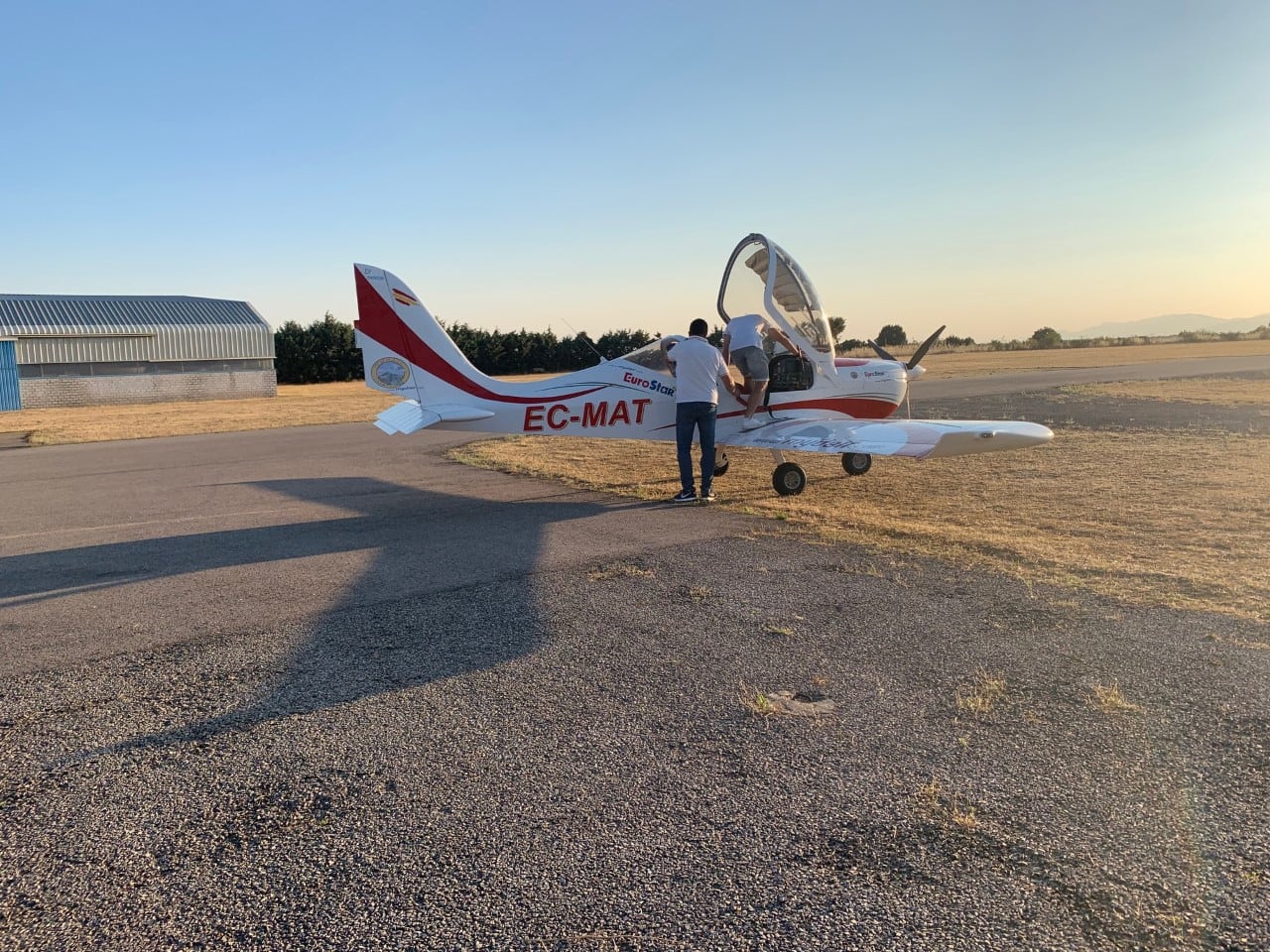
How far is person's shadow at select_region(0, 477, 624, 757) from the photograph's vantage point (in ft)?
13.3

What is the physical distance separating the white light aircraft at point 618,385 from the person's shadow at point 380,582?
109 cm

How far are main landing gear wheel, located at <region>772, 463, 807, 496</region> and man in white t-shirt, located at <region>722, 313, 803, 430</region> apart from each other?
87cm

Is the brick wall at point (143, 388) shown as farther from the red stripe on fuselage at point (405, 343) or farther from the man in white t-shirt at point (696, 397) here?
the man in white t-shirt at point (696, 397)

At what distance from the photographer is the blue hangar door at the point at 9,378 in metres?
32.2

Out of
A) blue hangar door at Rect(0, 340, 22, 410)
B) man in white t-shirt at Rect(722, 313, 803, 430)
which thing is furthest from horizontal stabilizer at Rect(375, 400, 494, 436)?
blue hangar door at Rect(0, 340, 22, 410)

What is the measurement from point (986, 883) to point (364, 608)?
4.12 m

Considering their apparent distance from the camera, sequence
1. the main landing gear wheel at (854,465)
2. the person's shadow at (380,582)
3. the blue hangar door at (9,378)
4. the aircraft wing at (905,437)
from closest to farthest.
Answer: the person's shadow at (380,582), the aircraft wing at (905,437), the main landing gear wheel at (854,465), the blue hangar door at (9,378)

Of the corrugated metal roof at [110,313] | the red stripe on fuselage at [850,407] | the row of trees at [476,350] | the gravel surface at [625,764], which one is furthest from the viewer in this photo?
the row of trees at [476,350]

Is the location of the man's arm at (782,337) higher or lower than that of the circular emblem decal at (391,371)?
higher

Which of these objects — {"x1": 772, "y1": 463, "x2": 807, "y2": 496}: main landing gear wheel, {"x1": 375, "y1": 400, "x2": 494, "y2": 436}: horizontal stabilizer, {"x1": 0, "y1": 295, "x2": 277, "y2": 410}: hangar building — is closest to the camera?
{"x1": 375, "y1": 400, "x2": 494, "y2": 436}: horizontal stabilizer

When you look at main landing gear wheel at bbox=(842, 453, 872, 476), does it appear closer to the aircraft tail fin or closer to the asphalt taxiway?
the aircraft tail fin

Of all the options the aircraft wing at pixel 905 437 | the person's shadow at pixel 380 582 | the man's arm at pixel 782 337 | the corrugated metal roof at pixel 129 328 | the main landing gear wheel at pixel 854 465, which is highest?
the corrugated metal roof at pixel 129 328

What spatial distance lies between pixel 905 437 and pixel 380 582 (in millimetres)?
5653

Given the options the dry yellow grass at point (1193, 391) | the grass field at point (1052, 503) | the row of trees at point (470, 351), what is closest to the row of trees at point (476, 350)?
the row of trees at point (470, 351)
